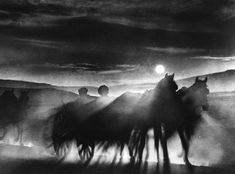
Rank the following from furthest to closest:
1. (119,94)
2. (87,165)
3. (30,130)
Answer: (30,130)
(119,94)
(87,165)

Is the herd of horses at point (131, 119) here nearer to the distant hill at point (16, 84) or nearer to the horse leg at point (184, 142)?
the horse leg at point (184, 142)

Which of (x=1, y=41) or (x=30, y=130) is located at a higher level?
(x=1, y=41)

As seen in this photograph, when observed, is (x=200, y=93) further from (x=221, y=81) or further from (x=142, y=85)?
(x=142, y=85)

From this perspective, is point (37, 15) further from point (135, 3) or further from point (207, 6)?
point (207, 6)

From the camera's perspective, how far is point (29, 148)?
379 centimetres

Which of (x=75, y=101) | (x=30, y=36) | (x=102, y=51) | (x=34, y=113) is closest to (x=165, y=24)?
(x=102, y=51)

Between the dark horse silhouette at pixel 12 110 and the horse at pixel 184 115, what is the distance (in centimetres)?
178

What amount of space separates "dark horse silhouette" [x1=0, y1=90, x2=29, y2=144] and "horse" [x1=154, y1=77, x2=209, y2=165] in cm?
178

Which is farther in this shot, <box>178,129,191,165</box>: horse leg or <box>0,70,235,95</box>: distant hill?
<box>0,70,235,95</box>: distant hill

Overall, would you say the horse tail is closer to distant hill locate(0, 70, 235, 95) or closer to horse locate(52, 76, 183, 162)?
horse locate(52, 76, 183, 162)

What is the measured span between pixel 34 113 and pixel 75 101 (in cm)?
58

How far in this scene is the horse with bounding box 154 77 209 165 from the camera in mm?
3297

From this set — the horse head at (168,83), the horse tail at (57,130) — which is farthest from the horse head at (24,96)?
the horse head at (168,83)

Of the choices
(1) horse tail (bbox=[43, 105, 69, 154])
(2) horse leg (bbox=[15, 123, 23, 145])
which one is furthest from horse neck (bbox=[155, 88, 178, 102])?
(2) horse leg (bbox=[15, 123, 23, 145])
